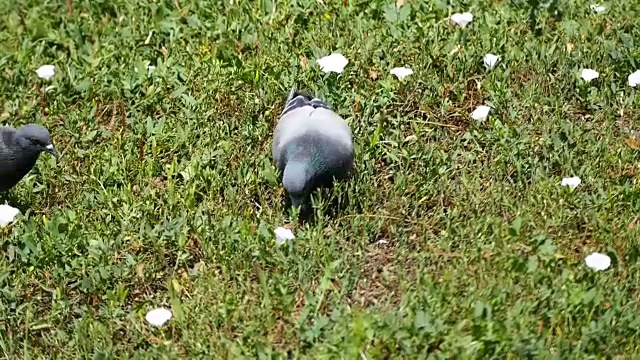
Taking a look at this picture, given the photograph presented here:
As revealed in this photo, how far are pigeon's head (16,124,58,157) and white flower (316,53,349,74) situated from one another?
5.40 ft

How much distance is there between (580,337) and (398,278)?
868mm

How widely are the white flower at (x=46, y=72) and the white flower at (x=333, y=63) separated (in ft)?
5.33

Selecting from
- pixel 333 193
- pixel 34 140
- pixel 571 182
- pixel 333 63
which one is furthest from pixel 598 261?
pixel 34 140

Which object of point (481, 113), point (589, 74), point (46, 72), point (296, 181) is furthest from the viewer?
point (46, 72)

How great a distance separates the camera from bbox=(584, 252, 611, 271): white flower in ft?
14.1

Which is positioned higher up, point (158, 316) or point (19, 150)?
point (19, 150)

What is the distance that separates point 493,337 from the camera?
3936 millimetres

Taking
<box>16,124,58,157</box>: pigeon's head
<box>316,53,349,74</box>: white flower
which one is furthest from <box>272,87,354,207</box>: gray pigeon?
<box>16,124,58,157</box>: pigeon's head

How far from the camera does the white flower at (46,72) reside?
20.0 ft

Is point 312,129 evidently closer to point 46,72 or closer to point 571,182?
point 571,182

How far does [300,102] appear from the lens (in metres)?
5.38

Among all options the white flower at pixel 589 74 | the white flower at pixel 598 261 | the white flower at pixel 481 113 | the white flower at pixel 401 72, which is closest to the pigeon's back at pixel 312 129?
the white flower at pixel 401 72

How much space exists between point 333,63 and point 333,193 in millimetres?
1200

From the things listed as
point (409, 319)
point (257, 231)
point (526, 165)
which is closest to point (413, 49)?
point (526, 165)
